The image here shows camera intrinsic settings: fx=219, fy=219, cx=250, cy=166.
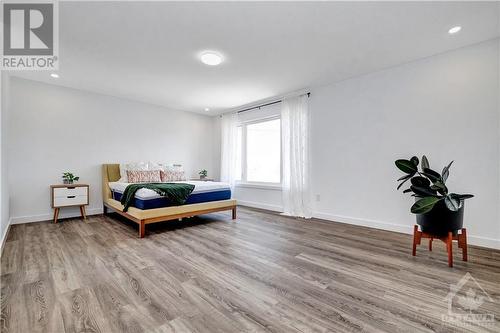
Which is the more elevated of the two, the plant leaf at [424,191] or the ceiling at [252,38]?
the ceiling at [252,38]

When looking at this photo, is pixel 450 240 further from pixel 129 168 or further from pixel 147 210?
pixel 129 168

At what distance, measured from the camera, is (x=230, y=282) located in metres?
1.85

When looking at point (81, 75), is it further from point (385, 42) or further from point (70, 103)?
point (385, 42)

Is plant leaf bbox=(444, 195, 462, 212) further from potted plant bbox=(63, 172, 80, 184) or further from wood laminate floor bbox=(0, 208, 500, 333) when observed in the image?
potted plant bbox=(63, 172, 80, 184)

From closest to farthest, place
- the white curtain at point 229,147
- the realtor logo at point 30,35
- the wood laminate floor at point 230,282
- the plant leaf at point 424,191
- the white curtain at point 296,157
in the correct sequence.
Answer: the wood laminate floor at point 230,282, the realtor logo at point 30,35, the plant leaf at point 424,191, the white curtain at point 296,157, the white curtain at point 229,147

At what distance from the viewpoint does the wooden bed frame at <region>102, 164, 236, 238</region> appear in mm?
3133

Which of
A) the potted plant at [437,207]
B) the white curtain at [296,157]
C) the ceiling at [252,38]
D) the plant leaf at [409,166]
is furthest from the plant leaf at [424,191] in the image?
the white curtain at [296,157]

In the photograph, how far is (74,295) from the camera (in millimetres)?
1641

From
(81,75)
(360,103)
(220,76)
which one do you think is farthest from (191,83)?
(360,103)

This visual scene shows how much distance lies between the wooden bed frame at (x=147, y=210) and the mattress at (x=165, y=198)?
0.26ft

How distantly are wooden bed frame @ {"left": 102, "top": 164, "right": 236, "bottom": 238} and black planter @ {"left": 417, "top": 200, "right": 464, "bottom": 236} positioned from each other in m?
2.92

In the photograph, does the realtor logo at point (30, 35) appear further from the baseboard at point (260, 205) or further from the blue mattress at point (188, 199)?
the baseboard at point (260, 205)

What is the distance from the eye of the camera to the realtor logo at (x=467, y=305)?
1387mm

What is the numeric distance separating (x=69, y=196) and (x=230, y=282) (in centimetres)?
363
